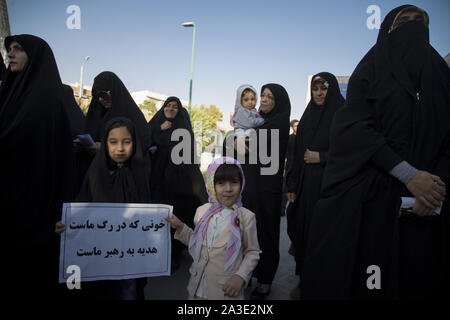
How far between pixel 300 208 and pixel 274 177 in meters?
0.43

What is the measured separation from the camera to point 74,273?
66.1 inches

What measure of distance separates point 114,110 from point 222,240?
2.06 meters

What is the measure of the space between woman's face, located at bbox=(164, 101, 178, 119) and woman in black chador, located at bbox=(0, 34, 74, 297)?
186cm

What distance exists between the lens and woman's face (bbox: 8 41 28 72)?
2105 mm

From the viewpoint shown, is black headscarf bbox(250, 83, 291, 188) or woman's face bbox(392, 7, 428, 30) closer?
woman's face bbox(392, 7, 428, 30)

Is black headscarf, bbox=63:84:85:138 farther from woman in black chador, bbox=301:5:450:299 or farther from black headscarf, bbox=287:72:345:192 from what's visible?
woman in black chador, bbox=301:5:450:299

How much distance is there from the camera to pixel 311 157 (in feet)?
8.80

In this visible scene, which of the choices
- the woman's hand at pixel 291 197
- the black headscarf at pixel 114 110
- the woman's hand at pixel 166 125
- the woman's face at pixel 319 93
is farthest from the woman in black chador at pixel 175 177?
the woman's face at pixel 319 93

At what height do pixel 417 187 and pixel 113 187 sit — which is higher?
pixel 417 187

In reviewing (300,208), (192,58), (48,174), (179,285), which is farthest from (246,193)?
(192,58)

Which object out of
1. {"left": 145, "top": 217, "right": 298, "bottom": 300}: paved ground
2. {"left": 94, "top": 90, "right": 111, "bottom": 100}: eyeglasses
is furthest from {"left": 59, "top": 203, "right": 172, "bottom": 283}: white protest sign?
{"left": 94, "top": 90, "right": 111, "bottom": 100}: eyeglasses

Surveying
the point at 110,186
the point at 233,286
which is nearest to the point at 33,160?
the point at 110,186

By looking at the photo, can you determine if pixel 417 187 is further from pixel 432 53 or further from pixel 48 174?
pixel 48 174

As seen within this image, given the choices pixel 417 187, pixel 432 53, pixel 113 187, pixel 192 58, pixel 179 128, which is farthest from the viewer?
pixel 192 58
